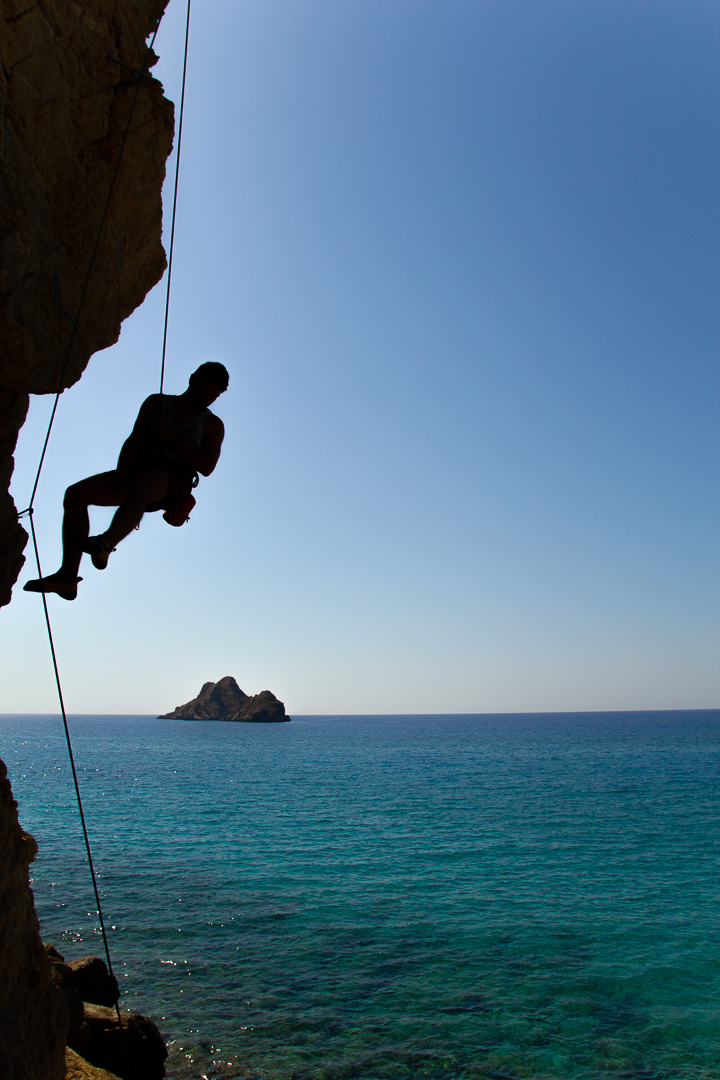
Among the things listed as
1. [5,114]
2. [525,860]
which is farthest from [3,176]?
[525,860]

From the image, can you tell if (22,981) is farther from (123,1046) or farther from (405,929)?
(405,929)

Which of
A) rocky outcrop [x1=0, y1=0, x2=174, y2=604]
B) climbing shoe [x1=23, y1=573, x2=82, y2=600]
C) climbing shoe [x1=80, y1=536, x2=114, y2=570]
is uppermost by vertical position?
rocky outcrop [x1=0, y1=0, x2=174, y2=604]

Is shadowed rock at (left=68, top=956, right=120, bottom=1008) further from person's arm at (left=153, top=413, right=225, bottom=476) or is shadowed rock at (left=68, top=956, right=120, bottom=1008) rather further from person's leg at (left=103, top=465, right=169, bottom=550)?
person's arm at (left=153, top=413, right=225, bottom=476)

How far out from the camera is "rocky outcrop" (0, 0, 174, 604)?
455cm

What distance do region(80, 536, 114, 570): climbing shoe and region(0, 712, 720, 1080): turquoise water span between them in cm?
1057

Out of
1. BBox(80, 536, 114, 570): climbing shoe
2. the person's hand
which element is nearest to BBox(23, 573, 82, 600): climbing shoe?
BBox(80, 536, 114, 570): climbing shoe

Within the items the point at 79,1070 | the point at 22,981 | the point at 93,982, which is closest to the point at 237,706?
the point at 93,982

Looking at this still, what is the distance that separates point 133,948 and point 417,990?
7435mm

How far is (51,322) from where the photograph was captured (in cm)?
493

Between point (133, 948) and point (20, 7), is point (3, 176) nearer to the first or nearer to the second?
point (20, 7)

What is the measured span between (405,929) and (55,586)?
1729 centimetres

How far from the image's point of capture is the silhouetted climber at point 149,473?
389 centimetres

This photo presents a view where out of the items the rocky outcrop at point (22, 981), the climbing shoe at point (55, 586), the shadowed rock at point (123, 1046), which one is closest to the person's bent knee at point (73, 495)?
the climbing shoe at point (55, 586)

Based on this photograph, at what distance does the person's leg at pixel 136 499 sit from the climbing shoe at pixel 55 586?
34cm
